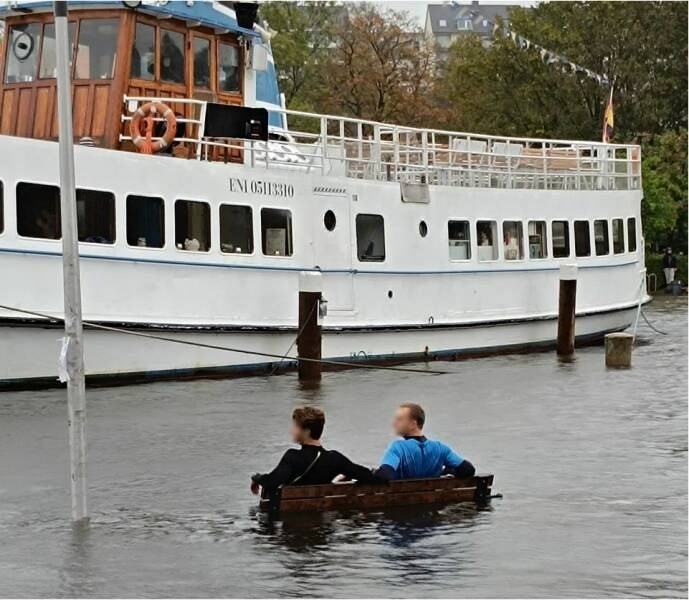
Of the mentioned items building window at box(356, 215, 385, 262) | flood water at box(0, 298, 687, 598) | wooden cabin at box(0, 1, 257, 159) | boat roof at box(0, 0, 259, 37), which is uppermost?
boat roof at box(0, 0, 259, 37)

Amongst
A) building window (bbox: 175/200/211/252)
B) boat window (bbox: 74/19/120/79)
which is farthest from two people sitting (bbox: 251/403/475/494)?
boat window (bbox: 74/19/120/79)

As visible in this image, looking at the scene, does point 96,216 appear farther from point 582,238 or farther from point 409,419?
point 582,238

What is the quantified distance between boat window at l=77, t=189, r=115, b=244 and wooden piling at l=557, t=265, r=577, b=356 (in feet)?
36.4

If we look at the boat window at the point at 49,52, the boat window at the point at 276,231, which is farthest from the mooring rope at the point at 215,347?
the boat window at the point at 49,52

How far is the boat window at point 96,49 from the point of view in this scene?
25.0 m

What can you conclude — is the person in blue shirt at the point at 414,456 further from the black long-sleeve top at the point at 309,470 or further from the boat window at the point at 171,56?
the boat window at the point at 171,56

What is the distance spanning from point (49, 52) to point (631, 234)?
15.2m

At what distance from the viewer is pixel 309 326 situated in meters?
25.4

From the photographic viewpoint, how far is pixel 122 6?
24891 millimetres

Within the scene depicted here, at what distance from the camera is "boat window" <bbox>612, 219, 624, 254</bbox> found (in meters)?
34.4

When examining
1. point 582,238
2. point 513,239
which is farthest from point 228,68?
point 582,238

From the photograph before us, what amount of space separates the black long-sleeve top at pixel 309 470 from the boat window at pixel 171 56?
1328 cm

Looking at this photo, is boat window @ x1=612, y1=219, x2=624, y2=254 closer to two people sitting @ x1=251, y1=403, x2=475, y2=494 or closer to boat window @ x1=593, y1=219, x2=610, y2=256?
boat window @ x1=593, y1=219, x2=610, y2=256

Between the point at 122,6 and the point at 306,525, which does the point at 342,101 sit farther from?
the point at 306,525
